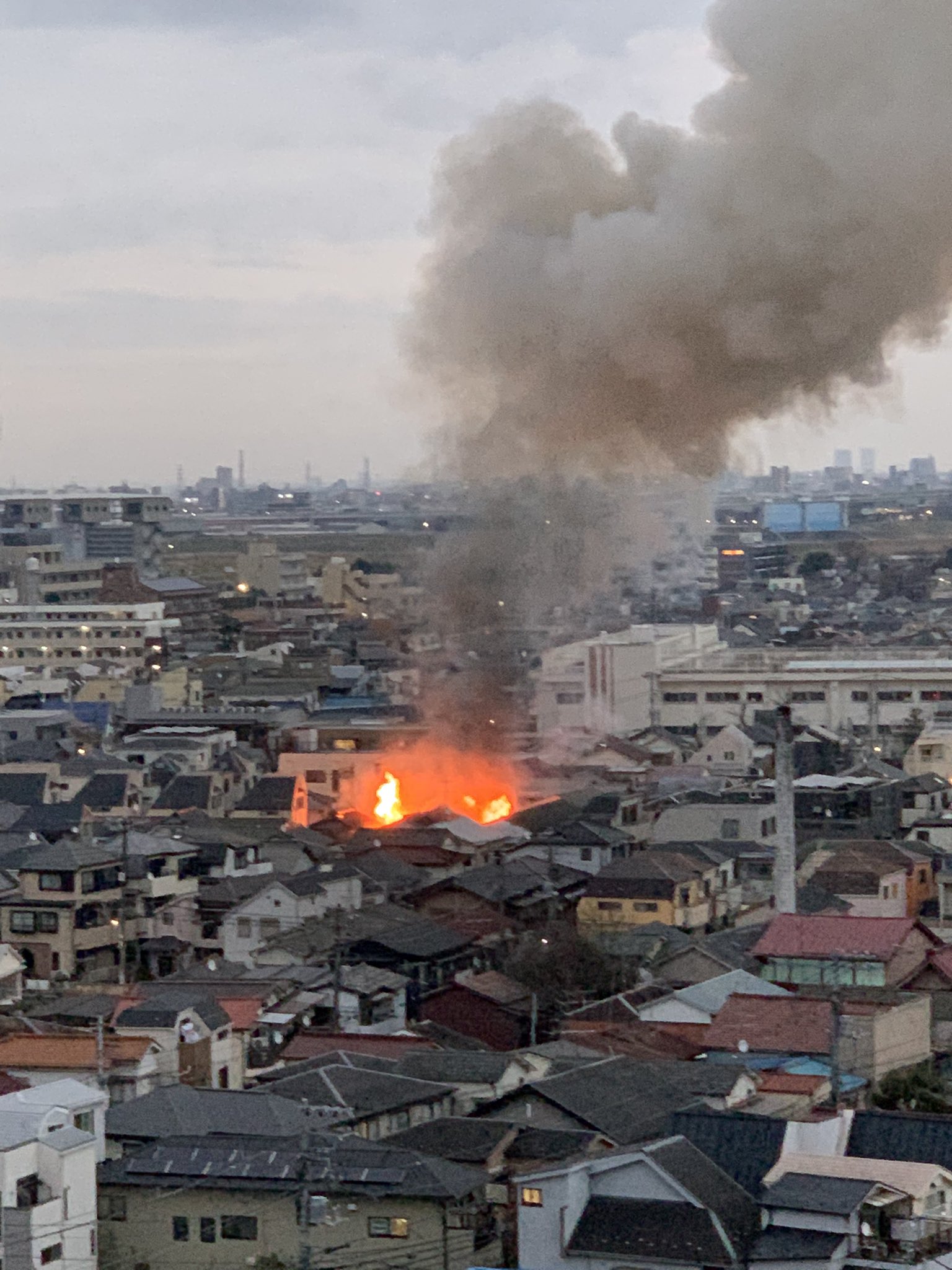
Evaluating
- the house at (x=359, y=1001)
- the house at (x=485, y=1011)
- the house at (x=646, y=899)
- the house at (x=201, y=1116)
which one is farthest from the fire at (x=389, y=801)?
the house at (x=201, y=1116)

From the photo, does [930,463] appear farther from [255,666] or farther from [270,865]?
[270,865]

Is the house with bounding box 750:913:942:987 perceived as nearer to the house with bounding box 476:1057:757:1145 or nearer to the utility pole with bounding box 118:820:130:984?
the house with bounding box 476:1057:757:1145

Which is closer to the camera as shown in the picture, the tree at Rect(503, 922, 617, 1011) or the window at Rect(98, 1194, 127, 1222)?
the window at Rect(98, 1194, 127, 1222)

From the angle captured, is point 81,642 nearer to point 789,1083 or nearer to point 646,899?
point 646,899

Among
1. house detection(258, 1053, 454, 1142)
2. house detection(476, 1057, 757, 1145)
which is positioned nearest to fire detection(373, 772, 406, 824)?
house detection(258, 1053, 454, 1142)

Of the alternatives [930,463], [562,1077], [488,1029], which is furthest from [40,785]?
[930,463]

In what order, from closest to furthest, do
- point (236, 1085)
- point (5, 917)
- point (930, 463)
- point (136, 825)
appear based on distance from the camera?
1. point (236, 1085)
2. point (5, 917)
3. point (136, 825)
4. point (930, 463)

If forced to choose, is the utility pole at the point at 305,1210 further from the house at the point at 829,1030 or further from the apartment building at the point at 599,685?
the apartment building at the point at 599,685
